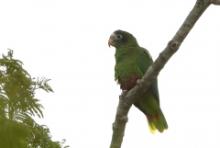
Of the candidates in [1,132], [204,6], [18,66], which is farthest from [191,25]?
[1,132]

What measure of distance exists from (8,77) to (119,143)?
0.98 m

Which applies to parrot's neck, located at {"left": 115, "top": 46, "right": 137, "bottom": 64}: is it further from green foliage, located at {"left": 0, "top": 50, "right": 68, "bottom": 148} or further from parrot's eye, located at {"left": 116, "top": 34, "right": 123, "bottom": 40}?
green foliage, located at {"left": 0, "top": 50, "right": 68, "bottom": 148}

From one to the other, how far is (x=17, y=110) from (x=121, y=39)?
4.99 metres

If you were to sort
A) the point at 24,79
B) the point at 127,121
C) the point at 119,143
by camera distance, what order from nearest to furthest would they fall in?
the point at 24,79 < the point at 119,143 < the point at 127,121

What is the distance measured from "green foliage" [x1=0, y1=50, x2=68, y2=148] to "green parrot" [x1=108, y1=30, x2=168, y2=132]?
9.74 feet

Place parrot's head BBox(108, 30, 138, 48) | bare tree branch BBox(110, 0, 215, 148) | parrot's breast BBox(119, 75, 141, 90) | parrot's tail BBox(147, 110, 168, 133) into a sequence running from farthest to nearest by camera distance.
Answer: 1. parrot's head BBox(108, 30, 138, 48)
2. parrot's breast BBox(119, 75, 141, 90)
3. parrot's tail BBox(147, 110, 168, 133)
4. bare tree branch BBox(110, 0, 215, 148)

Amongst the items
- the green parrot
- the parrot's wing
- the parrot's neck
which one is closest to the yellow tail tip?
the green parrot

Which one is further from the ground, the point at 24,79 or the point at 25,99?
the point at 24,79

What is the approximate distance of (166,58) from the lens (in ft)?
8.01

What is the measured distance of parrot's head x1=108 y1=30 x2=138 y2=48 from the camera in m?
6.30

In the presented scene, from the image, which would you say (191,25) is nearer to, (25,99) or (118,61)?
(25,99)

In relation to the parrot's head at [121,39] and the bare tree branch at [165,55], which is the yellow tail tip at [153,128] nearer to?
the parrot's head at [121,39]

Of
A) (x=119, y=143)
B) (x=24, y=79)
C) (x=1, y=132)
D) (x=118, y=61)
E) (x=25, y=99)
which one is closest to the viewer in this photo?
(x=1, y=132)

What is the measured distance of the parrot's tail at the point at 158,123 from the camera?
16.4 ft
